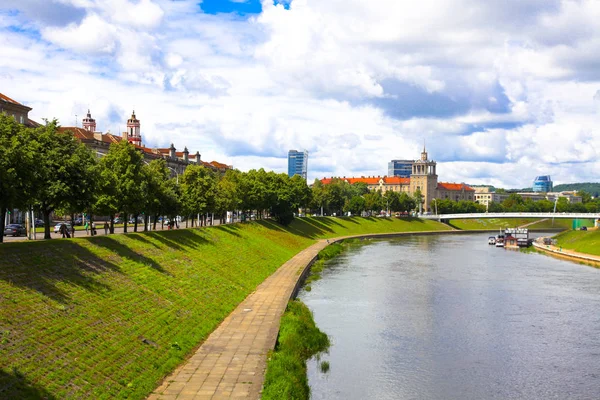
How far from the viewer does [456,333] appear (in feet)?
145

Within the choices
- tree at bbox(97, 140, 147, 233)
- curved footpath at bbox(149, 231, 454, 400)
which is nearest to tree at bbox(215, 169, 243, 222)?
→ tree at bbox(97, 140, 147, 233)

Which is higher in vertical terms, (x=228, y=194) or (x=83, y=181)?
(x=228, y=194)

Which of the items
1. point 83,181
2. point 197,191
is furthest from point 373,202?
point 83,181

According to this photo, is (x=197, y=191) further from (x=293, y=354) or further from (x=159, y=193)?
(x=293, y=354)

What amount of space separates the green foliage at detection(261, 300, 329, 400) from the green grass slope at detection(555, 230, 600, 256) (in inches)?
3331

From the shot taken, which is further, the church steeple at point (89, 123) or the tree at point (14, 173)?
the church steeple at point (89, 123)

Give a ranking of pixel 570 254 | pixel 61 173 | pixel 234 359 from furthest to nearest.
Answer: pixel 570 254, pixel 61 173, pixel 234 359

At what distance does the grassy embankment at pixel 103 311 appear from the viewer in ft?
74.5

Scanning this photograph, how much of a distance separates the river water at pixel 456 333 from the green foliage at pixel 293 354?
0.96m

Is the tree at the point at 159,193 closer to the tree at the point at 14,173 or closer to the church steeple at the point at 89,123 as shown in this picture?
the tree at the point at 14,173

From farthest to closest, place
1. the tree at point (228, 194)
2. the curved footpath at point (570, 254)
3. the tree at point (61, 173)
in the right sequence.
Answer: the curved footpath at point (570, 254)
the tree at point (228, 194)
the tree at point (61, 173)

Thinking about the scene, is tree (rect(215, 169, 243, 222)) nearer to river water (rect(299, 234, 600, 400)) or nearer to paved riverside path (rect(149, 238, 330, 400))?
river water (rect(299, 234, 600, 400))

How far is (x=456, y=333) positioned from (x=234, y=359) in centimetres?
2118

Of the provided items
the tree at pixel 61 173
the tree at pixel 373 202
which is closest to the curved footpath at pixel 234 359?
the tree at pixel 61 173
